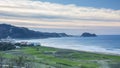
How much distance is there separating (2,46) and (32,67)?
48.3 meters

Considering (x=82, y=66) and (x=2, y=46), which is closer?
(x=82, y=66)

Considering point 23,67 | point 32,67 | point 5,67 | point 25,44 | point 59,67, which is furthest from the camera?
point 25,44

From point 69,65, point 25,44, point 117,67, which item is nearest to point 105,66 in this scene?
point 117,67

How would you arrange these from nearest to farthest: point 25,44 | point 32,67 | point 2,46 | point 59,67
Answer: point 32,67 → point 59,67 → point 2,46 → point 25,44

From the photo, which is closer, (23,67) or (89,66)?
(23,67)

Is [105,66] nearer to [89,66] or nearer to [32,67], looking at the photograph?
[89,66]

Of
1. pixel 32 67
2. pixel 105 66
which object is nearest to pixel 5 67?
pixel 32 67

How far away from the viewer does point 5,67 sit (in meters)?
42.2

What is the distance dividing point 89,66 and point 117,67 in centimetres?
490

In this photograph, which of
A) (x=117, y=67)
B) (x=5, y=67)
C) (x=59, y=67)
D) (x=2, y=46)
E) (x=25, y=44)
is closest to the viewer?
(x=5, y=67)

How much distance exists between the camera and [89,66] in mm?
56344

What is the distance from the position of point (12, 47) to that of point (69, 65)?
4445 centimetres

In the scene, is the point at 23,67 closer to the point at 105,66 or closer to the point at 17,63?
the point at 17,63

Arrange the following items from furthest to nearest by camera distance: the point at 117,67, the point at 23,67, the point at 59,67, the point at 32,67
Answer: the point at 117,67 < the point at 59,67 < the point at 32,67 < the point at 23,67
